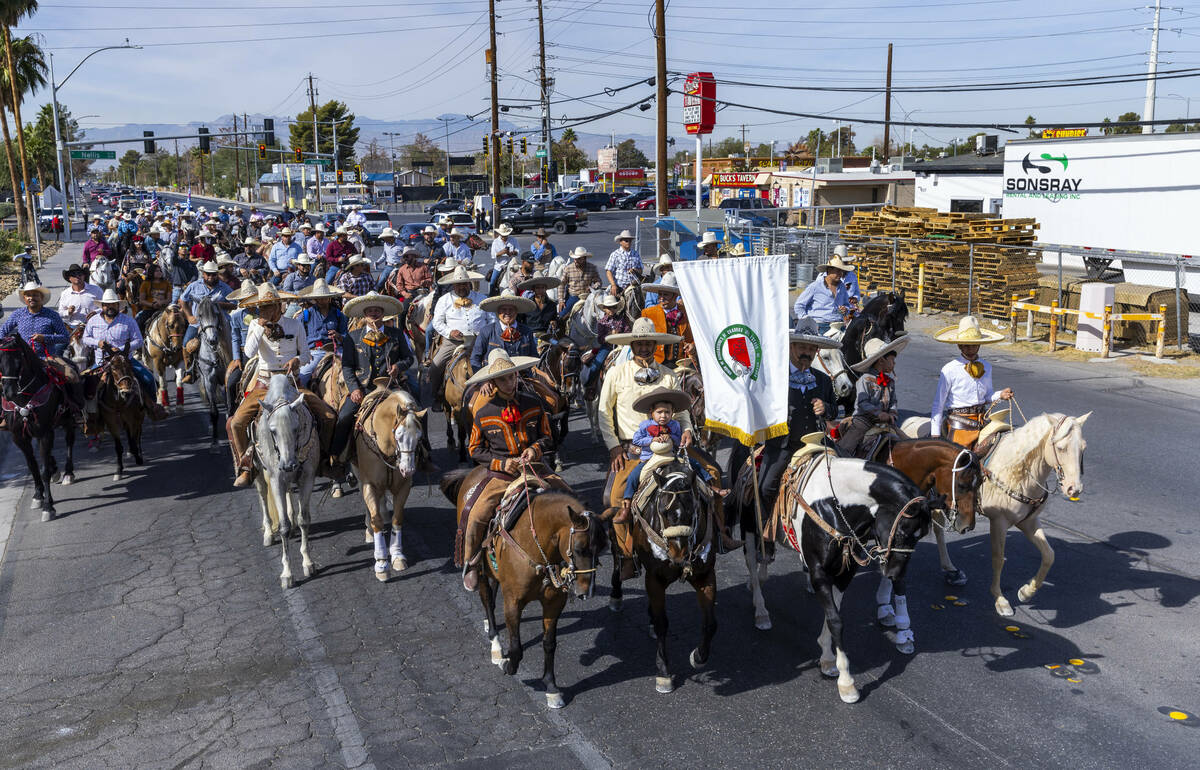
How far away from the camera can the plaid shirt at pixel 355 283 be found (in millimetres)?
17219

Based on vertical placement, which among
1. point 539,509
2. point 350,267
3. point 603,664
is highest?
point 350,267

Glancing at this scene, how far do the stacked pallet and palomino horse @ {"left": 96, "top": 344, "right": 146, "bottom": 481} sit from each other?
61.6 feet

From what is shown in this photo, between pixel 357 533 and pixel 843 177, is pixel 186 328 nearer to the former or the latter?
pixel 357 533

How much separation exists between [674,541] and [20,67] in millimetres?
60759

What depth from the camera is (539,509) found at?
686cm

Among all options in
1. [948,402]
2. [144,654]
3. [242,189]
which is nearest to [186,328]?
[144,654]

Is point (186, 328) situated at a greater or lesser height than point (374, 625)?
greater

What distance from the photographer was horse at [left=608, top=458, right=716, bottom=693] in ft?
21.3

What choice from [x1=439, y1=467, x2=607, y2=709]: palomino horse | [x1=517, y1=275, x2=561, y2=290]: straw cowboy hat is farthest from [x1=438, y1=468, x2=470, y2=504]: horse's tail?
[x1=517, y1=275, x2=561, y2=290]: straw cowboy hat

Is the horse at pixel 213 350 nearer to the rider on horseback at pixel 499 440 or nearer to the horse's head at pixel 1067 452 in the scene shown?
the rider on horseback at pixel 499 440

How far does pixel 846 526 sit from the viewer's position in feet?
22.7

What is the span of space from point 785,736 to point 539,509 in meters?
2.28

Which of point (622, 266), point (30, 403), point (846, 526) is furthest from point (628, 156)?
point (846, 526)

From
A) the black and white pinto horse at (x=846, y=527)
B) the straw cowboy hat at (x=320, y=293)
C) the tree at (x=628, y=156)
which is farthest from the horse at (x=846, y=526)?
the tree at (x=628, y=156)
